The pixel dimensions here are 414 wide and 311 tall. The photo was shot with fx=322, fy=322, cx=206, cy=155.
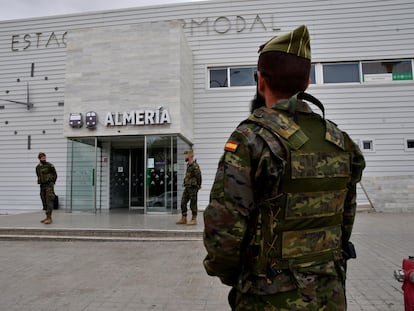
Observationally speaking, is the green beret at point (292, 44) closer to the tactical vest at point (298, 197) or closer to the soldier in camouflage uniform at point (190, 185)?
the tactical vest at point (298, 197)

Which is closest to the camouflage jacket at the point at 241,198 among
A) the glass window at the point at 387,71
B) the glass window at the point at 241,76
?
the glass window at the point at 241,76

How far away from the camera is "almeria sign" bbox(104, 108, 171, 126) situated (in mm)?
10227

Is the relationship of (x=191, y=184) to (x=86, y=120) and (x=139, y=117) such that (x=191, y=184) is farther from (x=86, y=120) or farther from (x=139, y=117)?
(x=86, y=120)

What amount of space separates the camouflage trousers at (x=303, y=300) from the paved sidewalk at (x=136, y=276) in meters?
2.32

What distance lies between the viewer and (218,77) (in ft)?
41.2

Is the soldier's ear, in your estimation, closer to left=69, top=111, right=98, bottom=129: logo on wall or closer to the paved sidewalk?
the paved sidewalk

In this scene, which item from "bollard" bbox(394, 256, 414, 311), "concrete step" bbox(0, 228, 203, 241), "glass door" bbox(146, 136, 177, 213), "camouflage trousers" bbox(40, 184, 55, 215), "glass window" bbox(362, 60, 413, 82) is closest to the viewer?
"bollard" bbox(394, 256, 414, 311)

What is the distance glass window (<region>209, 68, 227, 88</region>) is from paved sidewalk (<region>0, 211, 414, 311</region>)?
6742 mm

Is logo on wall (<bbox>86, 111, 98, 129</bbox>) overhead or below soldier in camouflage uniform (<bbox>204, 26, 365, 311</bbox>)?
overhead

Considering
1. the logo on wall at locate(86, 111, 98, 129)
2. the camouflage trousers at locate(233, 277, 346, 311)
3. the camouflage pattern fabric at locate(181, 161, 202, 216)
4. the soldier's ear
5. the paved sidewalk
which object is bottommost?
the paved sidewalk

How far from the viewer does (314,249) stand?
134 centimetres

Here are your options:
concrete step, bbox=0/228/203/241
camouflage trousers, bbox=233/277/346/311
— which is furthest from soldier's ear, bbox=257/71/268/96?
concrete step, bbox=0/228/203/241

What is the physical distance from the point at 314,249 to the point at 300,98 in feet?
2.18

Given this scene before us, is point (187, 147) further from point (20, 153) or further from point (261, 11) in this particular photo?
point (20, 153)
